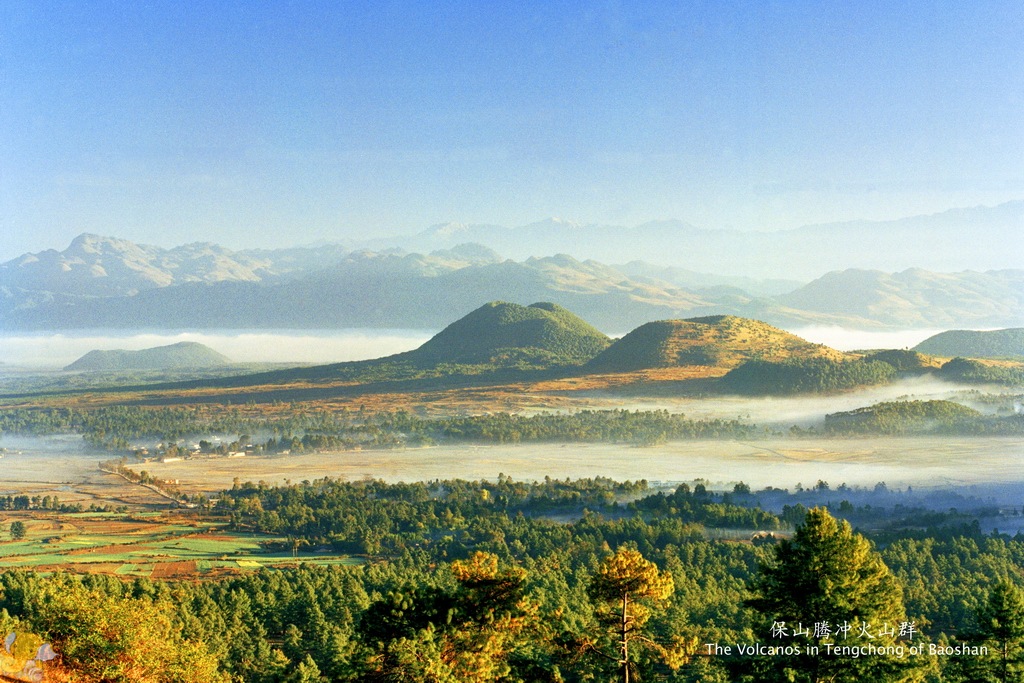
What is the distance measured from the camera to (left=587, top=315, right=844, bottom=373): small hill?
158625 millimetres

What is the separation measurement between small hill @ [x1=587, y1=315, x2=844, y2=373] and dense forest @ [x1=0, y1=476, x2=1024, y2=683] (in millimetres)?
85795

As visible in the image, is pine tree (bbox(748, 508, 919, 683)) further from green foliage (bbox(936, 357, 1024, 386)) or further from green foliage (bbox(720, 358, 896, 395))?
green foliage (bbox(936, 357, 1024, 386))

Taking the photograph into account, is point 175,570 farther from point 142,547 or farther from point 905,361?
point 905,361

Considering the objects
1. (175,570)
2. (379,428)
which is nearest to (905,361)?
(379,428)

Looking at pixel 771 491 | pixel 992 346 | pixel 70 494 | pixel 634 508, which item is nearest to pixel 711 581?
pixel 634 508

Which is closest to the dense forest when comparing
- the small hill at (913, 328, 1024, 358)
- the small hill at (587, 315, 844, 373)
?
the small hill at (587, 315, 844, 373)

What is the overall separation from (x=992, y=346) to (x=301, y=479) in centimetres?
16030

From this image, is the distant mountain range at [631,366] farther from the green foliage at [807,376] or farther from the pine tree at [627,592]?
the pine tree at [627,592]

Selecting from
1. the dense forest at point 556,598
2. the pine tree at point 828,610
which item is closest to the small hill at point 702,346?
the dense forest at point 556,598

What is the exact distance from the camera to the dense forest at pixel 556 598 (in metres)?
18.3

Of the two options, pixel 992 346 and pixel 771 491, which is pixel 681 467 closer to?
pixel 771 491

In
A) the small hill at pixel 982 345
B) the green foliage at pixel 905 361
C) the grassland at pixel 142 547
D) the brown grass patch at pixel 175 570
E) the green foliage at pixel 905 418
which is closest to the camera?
the brown grass patch at pixel 175 570

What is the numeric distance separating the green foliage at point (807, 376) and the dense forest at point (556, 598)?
68535mm

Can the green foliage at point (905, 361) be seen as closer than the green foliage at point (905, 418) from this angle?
No
